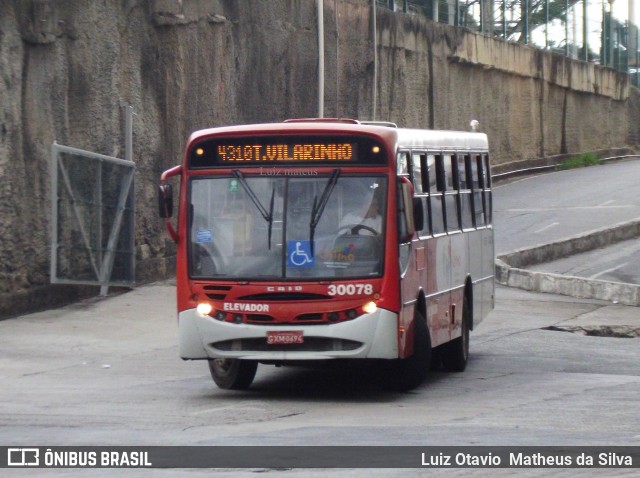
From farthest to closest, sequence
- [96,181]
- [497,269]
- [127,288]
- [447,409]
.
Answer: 1. [497,269]
2. [127,288]
3. [96,181]
4. [447,409]

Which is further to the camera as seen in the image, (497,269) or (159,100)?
(497,269)

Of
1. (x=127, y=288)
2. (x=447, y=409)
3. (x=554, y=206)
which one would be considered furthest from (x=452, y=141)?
(x=554, y=206)

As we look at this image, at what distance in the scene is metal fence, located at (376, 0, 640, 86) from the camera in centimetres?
4572

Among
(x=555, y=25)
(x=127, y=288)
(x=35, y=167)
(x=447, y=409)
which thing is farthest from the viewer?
(x=555, y=25)

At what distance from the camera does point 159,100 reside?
2525cm

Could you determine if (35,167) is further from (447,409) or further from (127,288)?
(447,409)

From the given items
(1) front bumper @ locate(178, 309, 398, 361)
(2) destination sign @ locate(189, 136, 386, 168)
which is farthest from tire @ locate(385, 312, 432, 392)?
(2) destination sign @ locate(189, 136, 386, 168)

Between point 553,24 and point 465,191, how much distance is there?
142 ft

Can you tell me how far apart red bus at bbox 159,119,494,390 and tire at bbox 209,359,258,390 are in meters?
0.12

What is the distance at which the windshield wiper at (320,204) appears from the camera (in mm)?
12855

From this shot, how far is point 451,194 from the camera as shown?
15.5 m

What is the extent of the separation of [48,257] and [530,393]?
969 centimetres

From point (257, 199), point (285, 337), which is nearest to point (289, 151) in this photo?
point (257, 199)

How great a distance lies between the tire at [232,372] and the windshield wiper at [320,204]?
5.34 ft
